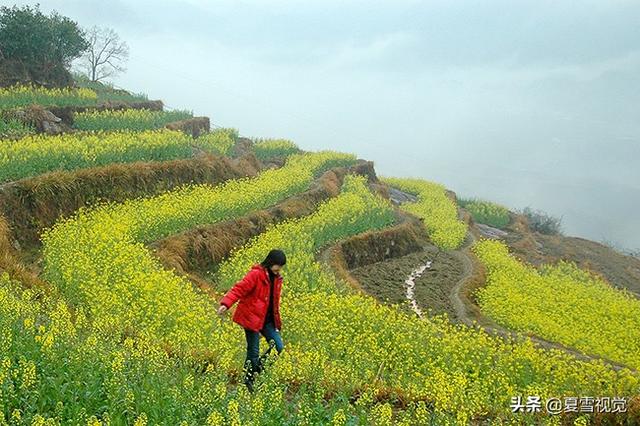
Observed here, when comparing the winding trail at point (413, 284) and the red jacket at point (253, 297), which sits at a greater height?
the red jacket at point (253, 297)

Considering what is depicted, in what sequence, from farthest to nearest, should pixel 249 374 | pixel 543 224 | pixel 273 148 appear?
pixel 543 224
pixel 273 148
pixel 249 374

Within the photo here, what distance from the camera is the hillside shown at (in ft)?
25.2

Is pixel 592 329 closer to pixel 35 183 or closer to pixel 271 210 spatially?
pixel 271 210

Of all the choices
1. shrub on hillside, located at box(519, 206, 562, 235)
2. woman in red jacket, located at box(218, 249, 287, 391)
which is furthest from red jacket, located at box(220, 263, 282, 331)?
shrub on hillside, located at box(519, 206, 562, 235)

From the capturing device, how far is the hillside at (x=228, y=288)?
7672 mm

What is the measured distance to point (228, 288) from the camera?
2008 centimetres

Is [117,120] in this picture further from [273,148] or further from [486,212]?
[486,212]

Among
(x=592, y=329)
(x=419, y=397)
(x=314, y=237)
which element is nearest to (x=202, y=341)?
(x=419, y=397)

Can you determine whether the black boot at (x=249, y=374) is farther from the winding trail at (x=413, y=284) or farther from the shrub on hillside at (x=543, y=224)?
the shrub on hillside at (x=543, y=224)

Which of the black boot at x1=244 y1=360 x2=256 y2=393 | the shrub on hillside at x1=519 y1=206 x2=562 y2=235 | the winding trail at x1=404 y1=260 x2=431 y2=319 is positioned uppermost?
the black boot at x1=244 y1=360 x2=256 y2=393

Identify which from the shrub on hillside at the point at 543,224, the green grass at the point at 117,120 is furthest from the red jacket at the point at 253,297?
the shrub on hillside at the point at 543,224

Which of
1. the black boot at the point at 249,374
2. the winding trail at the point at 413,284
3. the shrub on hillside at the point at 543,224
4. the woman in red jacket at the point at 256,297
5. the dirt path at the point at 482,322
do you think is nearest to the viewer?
the black boot at the point at 249,374

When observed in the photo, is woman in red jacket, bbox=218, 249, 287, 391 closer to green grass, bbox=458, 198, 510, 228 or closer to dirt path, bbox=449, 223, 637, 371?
dirt path, bbox=449, 223, 637, 371

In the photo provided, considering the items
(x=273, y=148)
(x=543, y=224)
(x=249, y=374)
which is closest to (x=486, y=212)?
(x=543, y=224)
